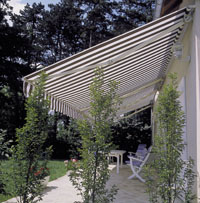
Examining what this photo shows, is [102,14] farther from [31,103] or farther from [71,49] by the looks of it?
[31,103]

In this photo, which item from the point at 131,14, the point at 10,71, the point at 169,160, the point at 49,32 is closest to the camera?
the point at 169,160

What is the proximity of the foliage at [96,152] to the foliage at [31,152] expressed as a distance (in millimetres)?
690

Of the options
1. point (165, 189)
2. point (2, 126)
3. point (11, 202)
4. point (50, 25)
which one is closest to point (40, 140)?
point (165, 189)

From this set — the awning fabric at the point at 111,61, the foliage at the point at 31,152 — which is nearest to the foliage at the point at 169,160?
the awning fabric at the point at 111,61

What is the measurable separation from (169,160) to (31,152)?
2539 millimetres

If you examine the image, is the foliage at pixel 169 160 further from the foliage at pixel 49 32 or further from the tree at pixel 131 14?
the tree at pixel 131 14

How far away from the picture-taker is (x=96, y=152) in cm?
453

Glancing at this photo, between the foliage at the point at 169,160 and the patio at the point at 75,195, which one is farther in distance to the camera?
the patio at the point at 75,195

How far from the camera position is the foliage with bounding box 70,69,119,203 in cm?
440

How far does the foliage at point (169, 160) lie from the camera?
430cm

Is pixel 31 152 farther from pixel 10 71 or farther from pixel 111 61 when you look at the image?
pixel 10 71

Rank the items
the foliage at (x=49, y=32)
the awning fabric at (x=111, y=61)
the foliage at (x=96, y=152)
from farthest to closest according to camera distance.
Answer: the foliage at (x=49, y=32) < the awning fabric at (x=111, y=61) < the foliage at (x=96, y=152)

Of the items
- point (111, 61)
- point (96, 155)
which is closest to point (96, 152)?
point (96, 155)

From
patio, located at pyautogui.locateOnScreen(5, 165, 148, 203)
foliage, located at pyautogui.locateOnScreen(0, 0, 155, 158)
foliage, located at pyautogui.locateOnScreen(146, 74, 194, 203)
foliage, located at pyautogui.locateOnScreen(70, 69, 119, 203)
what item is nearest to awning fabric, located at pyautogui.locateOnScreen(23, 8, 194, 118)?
foliage, located at pyautogui.locateOnScreen(70, 69, 119, 203)
